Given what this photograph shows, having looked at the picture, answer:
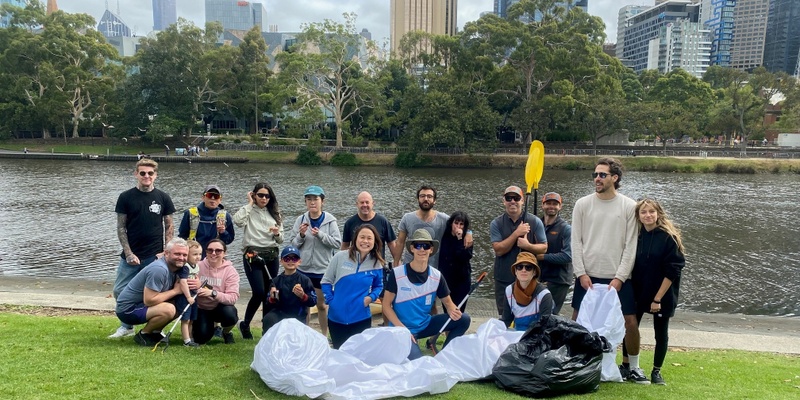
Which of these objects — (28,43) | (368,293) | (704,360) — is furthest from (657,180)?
(28,43)

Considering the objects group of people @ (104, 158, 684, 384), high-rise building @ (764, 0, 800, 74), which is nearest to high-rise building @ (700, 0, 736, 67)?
high-rise building @ (764, 0, 800, 74)

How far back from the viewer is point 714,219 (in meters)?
22.7

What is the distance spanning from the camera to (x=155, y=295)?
5.33 m

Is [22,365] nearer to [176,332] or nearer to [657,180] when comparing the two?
[176,332]

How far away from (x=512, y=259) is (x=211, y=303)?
3.48m

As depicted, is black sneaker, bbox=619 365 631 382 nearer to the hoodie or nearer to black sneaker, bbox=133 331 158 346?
the hoodie

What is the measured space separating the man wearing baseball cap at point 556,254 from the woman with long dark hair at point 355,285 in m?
2.11

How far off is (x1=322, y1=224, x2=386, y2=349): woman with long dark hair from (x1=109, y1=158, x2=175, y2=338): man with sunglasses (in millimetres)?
2456

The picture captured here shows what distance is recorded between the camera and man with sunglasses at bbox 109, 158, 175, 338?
6.18m

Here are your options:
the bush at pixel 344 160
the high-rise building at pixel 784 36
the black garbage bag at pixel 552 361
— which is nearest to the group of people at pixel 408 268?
the black garbage bag at pixel 552 361

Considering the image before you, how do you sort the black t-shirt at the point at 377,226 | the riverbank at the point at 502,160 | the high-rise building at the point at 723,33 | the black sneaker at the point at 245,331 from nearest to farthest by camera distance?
the black sneaker at the point at 245,331 < the black t-shirt at the point at 377,226 < the riverbank at the point at 502,160 < the high-rise building at the point at 723,33

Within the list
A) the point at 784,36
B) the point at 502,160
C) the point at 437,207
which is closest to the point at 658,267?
the point at 437,207

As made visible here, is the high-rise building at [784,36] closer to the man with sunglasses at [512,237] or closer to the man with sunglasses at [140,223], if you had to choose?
the man with sunglasses at [512,237]

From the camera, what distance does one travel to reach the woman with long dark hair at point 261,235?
6.49 meters
